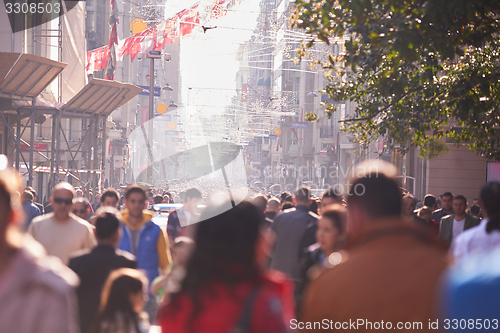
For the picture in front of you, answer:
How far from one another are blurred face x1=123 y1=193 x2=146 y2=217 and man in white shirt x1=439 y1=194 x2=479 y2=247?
4551mm

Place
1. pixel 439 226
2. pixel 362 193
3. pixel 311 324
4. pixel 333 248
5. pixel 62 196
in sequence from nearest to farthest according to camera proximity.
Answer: pixel 311 324
pixel 362 193
pixel 333 248
pixel 62 196
pixel 439 226

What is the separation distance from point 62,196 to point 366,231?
14.1 ft

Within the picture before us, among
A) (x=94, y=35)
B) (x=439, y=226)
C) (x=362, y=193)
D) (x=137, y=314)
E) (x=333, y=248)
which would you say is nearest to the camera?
(x=362, y=193)

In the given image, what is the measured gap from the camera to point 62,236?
20.1ft

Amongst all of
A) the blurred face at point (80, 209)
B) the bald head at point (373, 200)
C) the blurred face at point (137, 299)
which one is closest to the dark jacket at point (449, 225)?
the blurred face at point (80, 209)

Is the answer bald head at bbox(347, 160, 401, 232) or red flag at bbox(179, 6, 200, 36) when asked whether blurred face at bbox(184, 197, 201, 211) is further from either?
red flag at bbox(179, 6, 200, 36)

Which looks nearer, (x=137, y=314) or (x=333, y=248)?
(x=137, y=314)

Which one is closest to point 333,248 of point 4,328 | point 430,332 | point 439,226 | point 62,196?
point 62,196

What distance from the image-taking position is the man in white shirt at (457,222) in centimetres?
916

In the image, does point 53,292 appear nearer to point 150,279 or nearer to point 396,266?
point 396,266

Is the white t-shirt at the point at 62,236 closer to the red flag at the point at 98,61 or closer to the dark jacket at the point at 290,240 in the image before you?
the dark jacket at the point at 290,240

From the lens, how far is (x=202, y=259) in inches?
104

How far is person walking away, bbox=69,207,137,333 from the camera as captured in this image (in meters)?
4.57

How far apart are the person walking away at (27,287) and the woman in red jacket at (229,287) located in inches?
17.3
